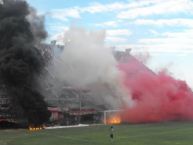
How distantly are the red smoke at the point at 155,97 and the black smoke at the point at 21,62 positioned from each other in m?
26.3

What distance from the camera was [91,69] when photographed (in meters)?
80.3

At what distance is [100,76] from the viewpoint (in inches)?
3243

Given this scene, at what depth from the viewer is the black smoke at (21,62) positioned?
194 feet

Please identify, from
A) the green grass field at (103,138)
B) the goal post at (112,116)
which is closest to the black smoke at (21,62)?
the green grass field at (103,138)

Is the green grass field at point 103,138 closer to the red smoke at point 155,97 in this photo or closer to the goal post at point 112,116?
the red smoke at point 155,97

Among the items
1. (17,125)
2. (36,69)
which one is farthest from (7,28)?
(17,125)

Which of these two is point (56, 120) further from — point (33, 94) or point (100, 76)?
point (33, 94)

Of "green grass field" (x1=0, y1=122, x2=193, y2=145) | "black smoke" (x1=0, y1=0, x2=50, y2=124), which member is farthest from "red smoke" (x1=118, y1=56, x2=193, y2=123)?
"black smoke" (x1=0, y1=0, x2=50, y2=124)

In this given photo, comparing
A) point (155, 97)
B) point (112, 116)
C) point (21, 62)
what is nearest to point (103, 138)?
point (21, 62)

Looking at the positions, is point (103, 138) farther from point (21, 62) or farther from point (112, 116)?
point (112, 116)

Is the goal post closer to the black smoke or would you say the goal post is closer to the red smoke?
the red smoke

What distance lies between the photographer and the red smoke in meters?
85.2

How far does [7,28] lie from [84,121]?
31.2 m

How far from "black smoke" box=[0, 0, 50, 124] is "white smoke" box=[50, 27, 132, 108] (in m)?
11.0
